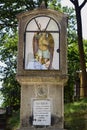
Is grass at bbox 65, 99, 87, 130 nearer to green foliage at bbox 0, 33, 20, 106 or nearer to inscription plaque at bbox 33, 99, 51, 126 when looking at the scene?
inscription plaque at bbox 33, 99, 51, 126

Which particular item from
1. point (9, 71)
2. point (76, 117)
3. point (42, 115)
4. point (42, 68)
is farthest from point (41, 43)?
point (9, 71)

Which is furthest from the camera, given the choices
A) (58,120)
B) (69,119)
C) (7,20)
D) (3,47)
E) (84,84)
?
(3,47)

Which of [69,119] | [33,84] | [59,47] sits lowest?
[69,119]

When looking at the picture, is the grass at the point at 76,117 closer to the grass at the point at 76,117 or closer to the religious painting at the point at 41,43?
the grass at the point at 76,117

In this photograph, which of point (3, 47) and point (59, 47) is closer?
point (59, 47)

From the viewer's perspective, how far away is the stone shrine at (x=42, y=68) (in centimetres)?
1159

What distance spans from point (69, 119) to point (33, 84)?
4201mm

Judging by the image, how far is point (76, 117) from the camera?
15.7 m

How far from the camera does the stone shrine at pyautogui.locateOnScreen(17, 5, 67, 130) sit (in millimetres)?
11586

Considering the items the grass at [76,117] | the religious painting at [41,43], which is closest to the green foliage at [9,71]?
the grass at [76,117]

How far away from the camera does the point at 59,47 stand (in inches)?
470

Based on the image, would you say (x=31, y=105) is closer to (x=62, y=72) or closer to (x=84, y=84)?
(x=62, y=72)

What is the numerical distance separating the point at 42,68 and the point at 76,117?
4.45m

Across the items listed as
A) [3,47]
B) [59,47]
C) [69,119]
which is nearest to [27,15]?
[59,47]
